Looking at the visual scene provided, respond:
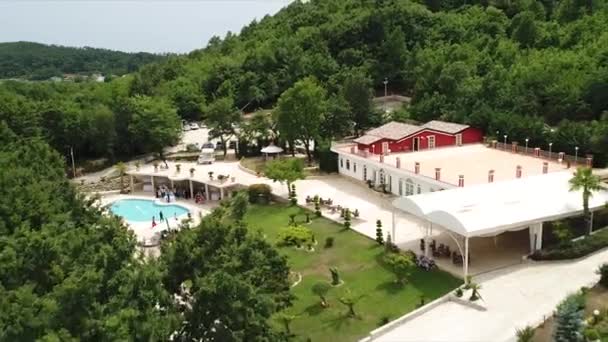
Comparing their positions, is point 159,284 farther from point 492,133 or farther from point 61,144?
point 61,144

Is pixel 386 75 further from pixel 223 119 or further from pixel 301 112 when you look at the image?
pixel 301 112

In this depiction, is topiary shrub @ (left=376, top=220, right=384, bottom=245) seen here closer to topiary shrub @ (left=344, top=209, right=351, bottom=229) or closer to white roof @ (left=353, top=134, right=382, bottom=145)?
topiary shrub @ (left=344, top=209, right=351, bottom=229)

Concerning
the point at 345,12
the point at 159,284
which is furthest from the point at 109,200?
the point at 345,12

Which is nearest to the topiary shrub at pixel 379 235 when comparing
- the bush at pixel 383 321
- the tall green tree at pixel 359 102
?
the bush at pixel 383 321

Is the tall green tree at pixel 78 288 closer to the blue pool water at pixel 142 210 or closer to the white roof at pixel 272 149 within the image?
the blue pool water at pixel 142 210

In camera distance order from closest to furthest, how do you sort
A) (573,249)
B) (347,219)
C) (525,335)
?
(525,335) → (573,249) → (347,219)

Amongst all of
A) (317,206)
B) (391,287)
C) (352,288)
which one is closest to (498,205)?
(391,287)

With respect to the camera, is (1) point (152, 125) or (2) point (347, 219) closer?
(2) point (347, 219)
